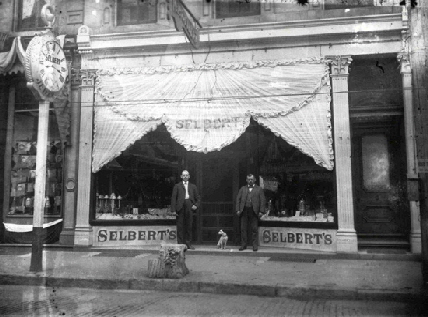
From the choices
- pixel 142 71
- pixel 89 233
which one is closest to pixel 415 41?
pixel 142 71

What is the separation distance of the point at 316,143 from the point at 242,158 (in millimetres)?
2184

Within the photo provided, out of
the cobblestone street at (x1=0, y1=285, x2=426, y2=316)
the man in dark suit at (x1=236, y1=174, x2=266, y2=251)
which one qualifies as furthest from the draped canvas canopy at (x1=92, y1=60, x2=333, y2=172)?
the cobblestone street at (x1=0, y1=285, x2=426, y2=316)

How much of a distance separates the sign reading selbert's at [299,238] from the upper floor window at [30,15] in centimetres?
879

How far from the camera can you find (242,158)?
38.9 ft

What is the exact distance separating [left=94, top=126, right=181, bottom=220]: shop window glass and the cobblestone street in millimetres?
4912

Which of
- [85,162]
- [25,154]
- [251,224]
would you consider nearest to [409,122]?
[251,224]

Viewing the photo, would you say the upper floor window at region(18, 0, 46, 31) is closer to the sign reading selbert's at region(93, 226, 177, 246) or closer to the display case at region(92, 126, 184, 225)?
the display case at region(92, 126, 184, 225)

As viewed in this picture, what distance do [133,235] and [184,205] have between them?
1860mm

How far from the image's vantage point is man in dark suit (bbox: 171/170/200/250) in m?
11.0

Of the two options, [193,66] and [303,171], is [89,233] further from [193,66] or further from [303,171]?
[303,171]

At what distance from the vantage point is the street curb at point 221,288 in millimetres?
6518

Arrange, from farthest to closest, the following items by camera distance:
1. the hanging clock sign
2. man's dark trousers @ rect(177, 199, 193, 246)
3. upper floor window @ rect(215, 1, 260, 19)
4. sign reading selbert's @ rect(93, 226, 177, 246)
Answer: sign reading selbert's @ rect(93, 226, 177, 246)
upper floor window @ rect(215, 1, 260, 19)
man's dark trousers @ rect(177, 199, 193, 246)
the hanging clock sign

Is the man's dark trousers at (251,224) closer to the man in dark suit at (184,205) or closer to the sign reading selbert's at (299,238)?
the sign reading selbert's at (299,238)

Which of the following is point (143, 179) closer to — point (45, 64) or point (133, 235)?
point (133, 235)
